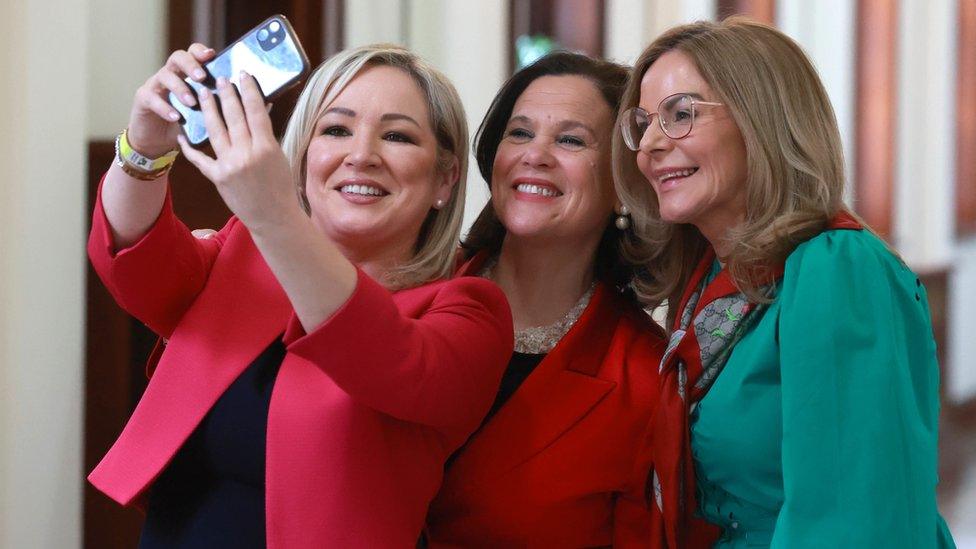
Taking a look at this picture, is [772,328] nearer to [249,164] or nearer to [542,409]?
[542,409]

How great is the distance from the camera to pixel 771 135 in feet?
5.30

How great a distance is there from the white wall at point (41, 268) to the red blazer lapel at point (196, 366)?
1.07 m

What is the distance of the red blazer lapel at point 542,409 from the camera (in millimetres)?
1714

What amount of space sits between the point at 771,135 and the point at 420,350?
0.63 meters

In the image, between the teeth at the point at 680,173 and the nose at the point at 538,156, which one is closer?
the teeth at the point at 680,173

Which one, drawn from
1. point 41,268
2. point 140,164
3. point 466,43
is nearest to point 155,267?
point 140,164

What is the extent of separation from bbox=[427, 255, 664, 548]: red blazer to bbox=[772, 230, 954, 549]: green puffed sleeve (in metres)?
0.33

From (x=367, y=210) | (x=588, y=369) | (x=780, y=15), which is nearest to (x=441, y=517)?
(x=588, y=369)

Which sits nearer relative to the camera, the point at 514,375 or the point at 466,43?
the point at 514,375

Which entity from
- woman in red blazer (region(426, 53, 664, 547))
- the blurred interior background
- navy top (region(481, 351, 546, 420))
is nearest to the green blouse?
woman in red blazer (region(426, 53, 664, 547))

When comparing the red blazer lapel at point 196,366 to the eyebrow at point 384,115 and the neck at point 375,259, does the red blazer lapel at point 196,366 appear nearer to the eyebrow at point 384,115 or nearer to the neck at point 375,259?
the neck at point 375,259

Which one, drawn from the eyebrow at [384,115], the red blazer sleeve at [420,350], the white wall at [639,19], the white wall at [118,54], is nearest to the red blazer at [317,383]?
the red blazer sleeve at [420,350]

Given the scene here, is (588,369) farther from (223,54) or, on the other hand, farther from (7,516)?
(7,516)

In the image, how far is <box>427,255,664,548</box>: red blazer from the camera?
5.54 feet
